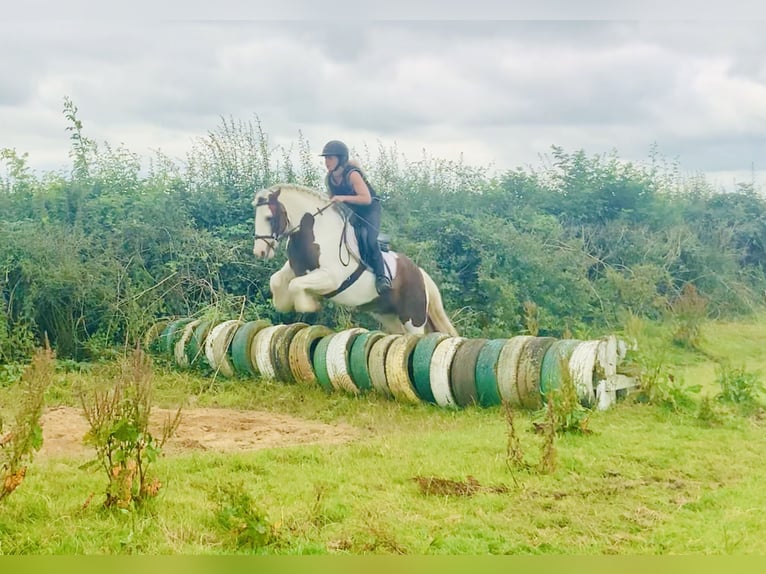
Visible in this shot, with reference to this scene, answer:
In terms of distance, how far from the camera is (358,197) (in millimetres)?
5656

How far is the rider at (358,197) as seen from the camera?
18.1 ft

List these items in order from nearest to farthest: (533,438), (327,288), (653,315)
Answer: (533,438) < (653,315) < (327,288)

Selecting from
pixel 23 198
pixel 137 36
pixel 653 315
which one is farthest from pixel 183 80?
pixel 653 315

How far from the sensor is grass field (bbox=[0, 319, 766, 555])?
13.6ft

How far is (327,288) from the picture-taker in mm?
5969

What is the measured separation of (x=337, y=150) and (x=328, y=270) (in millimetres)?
800

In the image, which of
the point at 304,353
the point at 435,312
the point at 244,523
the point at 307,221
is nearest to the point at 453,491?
the point at 244,523

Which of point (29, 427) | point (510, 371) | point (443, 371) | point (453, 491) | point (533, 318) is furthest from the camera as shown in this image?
point (443, 371)

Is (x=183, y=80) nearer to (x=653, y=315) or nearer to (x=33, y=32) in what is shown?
(x=33, y=32)

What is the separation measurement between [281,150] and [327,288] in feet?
2.99

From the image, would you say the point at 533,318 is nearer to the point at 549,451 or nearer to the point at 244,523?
the point at 549,451

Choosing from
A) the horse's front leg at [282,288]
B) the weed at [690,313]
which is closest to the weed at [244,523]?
the horse's front leg at [282,288]

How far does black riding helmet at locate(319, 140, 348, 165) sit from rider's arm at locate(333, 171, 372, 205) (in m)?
0.12

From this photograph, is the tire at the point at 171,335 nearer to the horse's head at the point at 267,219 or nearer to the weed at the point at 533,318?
the horse's head at the point at 267,219
